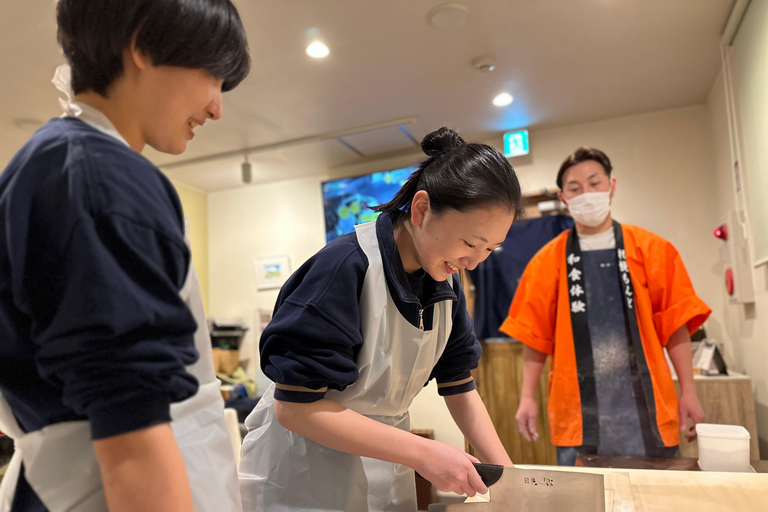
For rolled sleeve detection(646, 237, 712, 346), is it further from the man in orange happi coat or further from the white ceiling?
the white ceiling

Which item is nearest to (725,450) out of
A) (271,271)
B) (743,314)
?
(743,314)

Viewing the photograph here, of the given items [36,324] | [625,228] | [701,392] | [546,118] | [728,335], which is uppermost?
[546,118]

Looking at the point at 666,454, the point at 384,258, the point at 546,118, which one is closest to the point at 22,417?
the point at 384,258

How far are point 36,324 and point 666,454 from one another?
A: 201cm

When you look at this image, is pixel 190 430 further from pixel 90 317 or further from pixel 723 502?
pixel 723 502

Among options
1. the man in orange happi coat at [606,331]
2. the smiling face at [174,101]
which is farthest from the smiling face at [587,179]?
the smiling face at [174,101]

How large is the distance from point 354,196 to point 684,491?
363cm

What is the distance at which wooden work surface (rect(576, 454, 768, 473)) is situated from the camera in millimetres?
1323

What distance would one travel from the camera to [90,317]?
419 millimetres

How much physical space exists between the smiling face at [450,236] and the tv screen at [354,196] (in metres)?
3.30

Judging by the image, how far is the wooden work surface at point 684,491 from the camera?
3.39ft

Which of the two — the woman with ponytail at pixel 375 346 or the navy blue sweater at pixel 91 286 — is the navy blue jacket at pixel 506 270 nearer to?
the woman with ponytail at pixel 375 346

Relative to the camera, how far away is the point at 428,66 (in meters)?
2.95

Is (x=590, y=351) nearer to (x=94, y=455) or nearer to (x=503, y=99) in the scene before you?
(x=94, y=455)
